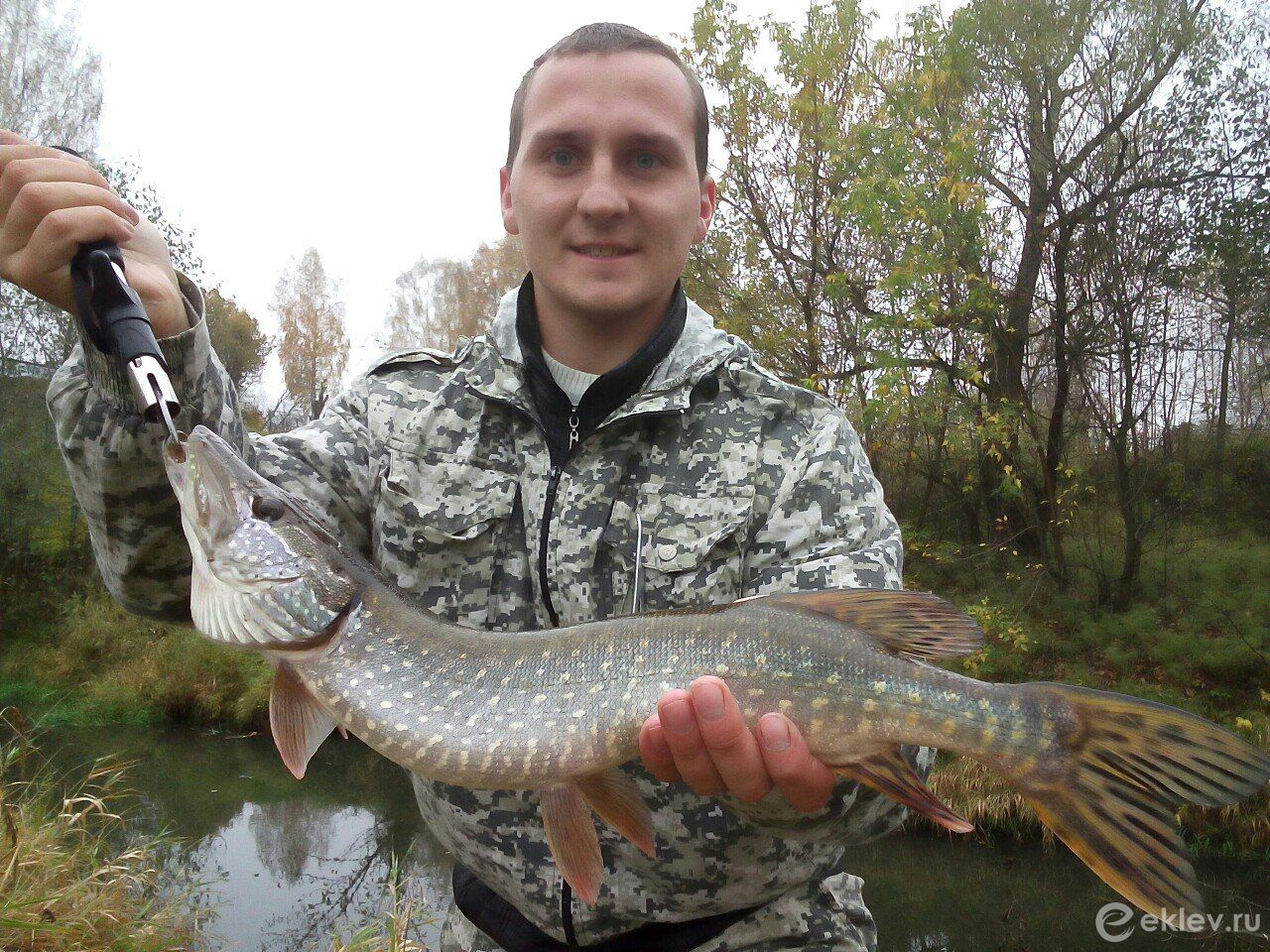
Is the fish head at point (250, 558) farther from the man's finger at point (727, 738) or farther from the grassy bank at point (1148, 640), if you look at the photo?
the grassy bank at point (1148, 640)

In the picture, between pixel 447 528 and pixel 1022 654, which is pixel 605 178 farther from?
pixel 1022 654

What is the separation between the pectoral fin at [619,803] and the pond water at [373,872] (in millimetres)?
4975

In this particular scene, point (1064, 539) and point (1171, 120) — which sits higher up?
point (1171, 120)

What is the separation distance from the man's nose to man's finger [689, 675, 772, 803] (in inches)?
41.7

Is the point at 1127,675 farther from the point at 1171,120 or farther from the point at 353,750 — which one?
the point at 353,750

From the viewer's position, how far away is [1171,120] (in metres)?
8.88

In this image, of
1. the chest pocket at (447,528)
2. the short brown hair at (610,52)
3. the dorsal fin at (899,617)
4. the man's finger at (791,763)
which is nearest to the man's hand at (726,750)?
the man's finger at (791,763)

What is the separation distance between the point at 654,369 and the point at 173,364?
3.38ft

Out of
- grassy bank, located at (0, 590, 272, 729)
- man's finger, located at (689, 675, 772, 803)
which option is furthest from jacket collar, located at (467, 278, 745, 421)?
grassy bank, located at (0, 590, 272, 729)

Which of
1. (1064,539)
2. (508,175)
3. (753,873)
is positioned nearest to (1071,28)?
(1064,539)

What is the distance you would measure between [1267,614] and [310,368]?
23450mm

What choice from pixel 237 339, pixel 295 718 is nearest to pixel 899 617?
pixel 295 718

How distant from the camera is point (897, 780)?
1550mm

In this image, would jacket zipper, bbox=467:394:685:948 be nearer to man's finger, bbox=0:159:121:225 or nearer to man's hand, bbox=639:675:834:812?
man's hand, bbox=639:675:834:812
